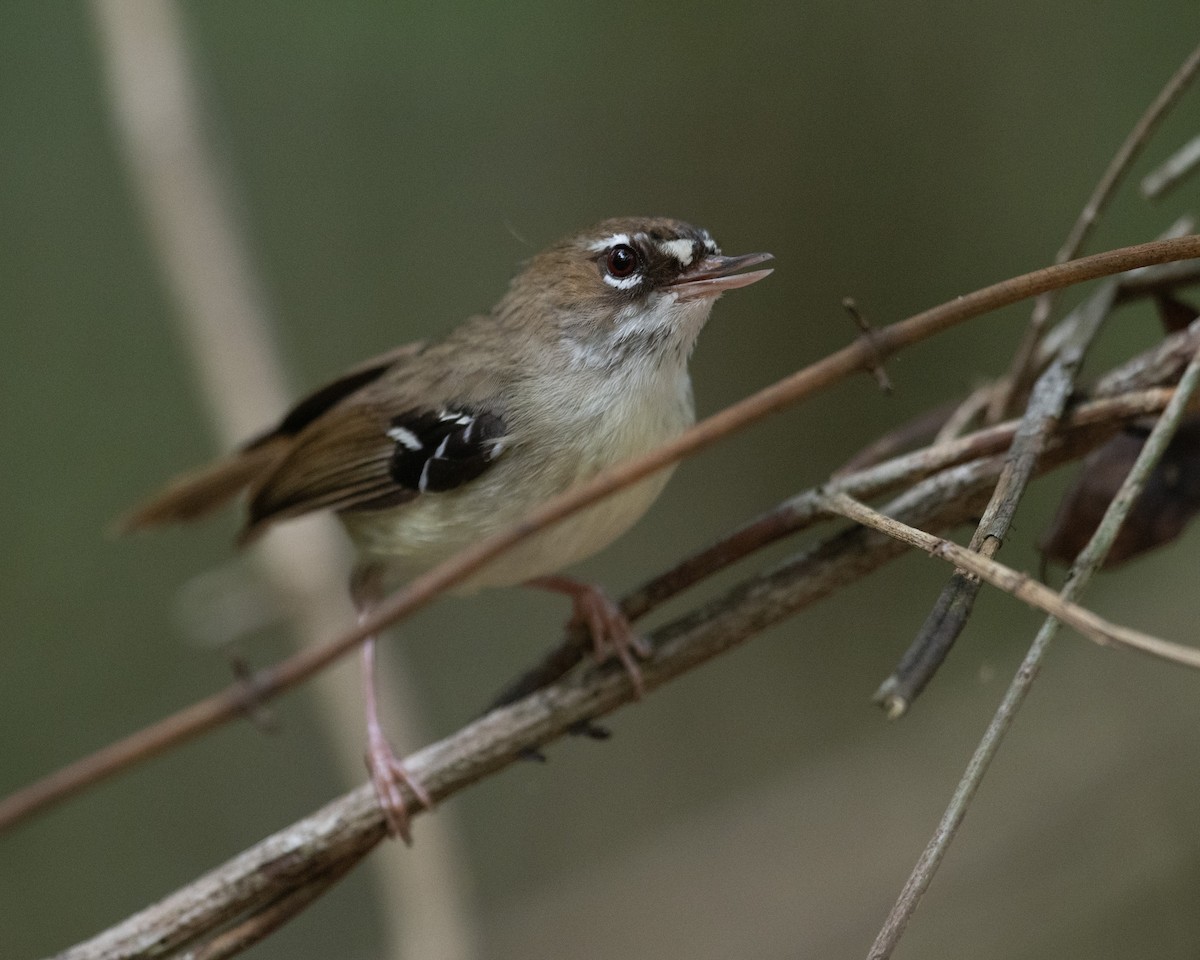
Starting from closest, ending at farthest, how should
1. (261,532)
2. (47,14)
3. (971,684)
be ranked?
(261,532) < (971,684) < (47,14)

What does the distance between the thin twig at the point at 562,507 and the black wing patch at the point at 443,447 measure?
1.31 metres

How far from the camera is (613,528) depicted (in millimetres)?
2600

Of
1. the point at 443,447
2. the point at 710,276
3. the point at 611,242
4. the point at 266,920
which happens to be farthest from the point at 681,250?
the point at 266,920

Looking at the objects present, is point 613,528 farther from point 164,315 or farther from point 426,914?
point 164,315

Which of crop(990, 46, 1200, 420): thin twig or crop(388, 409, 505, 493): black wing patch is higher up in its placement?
crop(990, 46, 1200, 420): thin twig

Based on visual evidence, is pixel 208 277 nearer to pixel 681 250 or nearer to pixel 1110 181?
pixel 681 250

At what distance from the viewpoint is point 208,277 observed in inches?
159

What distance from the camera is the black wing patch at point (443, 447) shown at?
272 cm

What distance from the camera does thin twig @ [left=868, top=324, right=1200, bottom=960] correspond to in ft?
4.59

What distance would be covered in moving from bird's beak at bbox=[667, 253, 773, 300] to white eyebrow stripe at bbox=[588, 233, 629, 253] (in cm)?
16

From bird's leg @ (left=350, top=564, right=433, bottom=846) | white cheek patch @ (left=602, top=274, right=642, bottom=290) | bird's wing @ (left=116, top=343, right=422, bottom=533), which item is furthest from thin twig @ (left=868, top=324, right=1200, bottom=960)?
bird's wing @ (left=116, top=343, right=422, bottom=533)

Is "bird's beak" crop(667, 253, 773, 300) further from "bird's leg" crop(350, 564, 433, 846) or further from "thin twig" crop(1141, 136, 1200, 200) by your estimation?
"bird's leg" crop(350, 564, 433, 846)

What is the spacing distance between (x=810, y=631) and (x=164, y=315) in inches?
149

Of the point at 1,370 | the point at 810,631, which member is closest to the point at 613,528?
the point at 810,631
